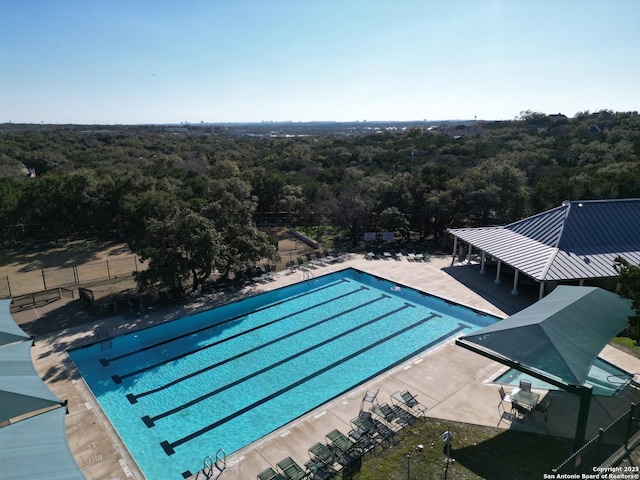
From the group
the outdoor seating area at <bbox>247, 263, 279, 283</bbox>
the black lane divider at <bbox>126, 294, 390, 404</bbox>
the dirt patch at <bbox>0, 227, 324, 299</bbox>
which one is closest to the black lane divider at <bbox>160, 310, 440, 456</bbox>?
the black lane divider at <bbox>126, 294, 390, 404</bbox>

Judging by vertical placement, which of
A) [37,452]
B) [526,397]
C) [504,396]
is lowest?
[504,396]

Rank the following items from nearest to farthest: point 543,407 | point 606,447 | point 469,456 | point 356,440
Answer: point 606,447 → point 469,456 → point 356,440 → point 543,407

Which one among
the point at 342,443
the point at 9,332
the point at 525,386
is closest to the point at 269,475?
the point at 342,443

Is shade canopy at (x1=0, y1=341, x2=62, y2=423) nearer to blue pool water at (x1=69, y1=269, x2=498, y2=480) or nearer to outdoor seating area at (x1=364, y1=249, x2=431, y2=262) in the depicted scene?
blue pool water at (x1=69, y1=269, x2=498, y2=480)

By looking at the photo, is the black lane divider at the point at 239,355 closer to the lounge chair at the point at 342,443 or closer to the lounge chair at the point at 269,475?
the lounge chair at the point at 269,475

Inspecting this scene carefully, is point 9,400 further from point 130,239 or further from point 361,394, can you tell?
point 130,239

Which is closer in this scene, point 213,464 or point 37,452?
point 37,452

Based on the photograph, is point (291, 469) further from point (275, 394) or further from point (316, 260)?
point (316, 260)
